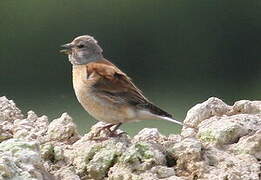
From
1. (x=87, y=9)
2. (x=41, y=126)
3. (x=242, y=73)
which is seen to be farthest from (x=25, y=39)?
(x=41, y=126)

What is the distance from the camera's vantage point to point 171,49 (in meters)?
20.6

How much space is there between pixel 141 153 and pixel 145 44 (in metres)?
14.3

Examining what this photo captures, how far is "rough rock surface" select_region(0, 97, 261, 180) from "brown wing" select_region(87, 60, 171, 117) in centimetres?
64

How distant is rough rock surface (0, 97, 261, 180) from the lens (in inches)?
262

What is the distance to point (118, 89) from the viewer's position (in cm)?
820

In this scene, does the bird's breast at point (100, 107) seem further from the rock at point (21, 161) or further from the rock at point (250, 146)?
the rock at point (21, 161)

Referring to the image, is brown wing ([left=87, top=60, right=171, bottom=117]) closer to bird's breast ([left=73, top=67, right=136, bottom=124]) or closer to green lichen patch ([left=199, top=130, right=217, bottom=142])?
bird's breast ([left=73, top=67, right=136, bottom=124])

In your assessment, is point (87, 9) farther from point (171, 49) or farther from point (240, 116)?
point (240, 116)

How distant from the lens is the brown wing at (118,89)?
26.8 ft

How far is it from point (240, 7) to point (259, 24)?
1.50m

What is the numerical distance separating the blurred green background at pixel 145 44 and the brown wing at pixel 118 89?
6.97 metres

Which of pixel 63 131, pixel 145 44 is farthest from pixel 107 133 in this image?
pixel 145 44

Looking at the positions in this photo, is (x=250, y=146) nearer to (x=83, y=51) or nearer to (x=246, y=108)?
(x=246, y=108)

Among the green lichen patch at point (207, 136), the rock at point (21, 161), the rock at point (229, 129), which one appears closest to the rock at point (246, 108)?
the rock at point (229, 129)
